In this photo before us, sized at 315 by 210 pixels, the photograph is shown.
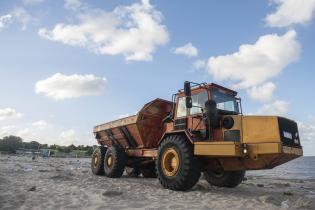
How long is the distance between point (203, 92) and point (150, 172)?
18.9ft

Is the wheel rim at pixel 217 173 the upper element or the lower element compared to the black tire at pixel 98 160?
lower

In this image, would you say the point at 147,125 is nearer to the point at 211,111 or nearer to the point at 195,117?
the point at 195,117

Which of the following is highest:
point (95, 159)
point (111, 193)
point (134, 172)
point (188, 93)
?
point (188, 93)

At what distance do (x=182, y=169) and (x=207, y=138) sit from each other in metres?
1.20

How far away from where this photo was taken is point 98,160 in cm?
1623

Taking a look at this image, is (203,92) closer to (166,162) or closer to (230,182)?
(166,162)

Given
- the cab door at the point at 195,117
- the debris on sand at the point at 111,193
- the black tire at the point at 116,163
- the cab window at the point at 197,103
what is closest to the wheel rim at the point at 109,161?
the black tire at the point at 116,163

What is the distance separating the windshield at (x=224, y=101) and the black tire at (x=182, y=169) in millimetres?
1540

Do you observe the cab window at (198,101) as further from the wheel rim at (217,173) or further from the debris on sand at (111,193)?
the debris on sand at (111,193)

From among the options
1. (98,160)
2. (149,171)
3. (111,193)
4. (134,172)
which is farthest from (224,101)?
(98,160)

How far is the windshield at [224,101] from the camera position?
446 inches

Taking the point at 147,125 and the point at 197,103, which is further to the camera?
the point at 147,125

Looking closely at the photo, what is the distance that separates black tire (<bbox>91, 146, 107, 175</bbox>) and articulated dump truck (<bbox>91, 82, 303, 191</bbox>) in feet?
5.04

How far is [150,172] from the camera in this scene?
15.8m
